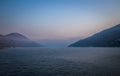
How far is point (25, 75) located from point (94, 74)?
28.3m

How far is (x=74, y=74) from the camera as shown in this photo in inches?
2840

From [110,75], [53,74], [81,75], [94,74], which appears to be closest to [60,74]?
[53,74]

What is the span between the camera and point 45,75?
69625 mm

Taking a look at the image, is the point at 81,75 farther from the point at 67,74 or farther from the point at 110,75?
the point at 110,75

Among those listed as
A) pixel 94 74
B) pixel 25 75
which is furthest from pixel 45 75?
pixel 94 74

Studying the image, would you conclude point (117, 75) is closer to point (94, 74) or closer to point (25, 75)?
point (94, 74)

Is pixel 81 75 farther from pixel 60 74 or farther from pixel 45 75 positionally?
pixel 45 75

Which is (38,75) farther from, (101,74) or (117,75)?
(117,75)

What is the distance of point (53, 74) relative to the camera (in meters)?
71.8

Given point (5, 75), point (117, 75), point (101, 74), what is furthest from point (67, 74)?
point (5, 75)

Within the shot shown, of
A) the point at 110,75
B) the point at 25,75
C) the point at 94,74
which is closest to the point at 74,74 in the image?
the point at 94,74

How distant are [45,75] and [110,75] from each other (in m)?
25.8

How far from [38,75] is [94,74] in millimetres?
23158

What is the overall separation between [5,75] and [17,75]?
4.71m
